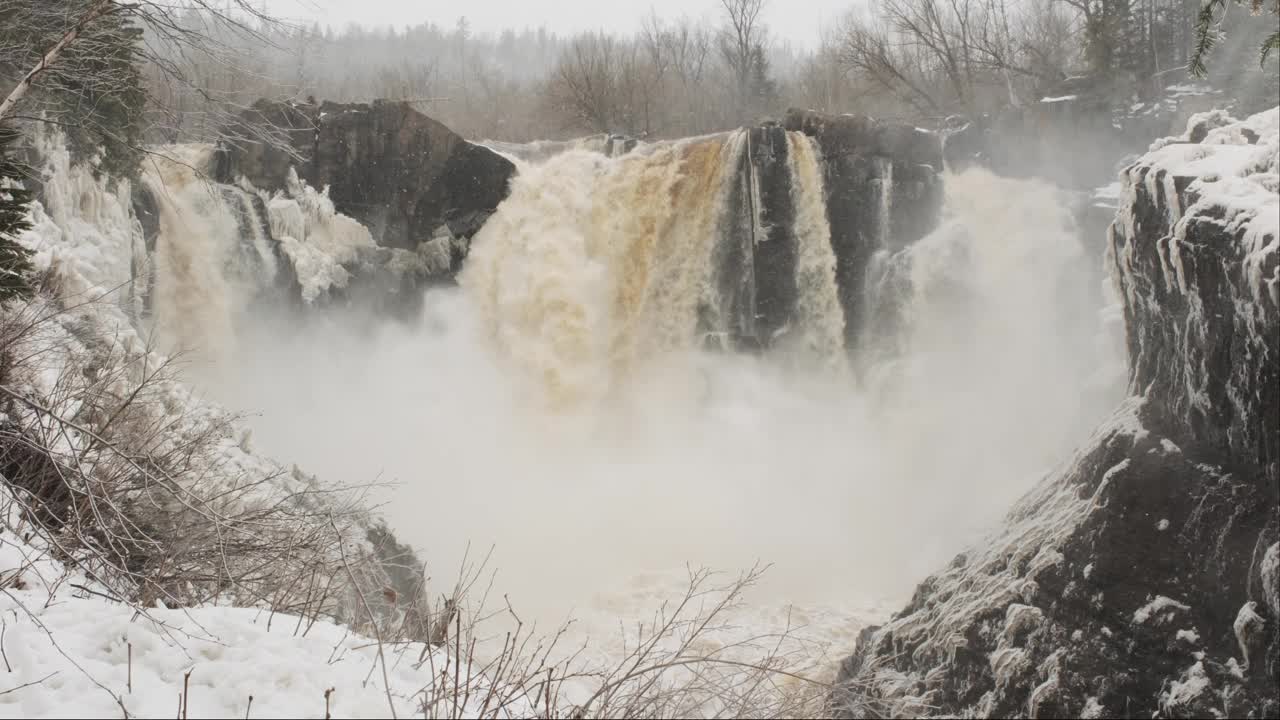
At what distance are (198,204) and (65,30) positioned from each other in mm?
13091

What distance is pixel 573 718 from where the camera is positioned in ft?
9.22

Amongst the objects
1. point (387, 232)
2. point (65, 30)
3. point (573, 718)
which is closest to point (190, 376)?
point (387, 232)

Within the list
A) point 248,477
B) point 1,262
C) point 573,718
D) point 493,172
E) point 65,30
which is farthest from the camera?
point 493,172

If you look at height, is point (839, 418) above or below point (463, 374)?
below

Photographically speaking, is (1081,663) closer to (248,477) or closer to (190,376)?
(248,477)

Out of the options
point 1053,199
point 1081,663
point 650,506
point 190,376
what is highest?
point 1053,199

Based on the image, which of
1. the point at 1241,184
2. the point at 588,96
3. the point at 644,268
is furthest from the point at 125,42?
the point at 588,96

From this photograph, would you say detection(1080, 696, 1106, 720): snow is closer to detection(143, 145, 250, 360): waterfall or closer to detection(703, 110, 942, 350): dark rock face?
detection(703, 110, 942, 350): dark rock face

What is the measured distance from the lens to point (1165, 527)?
20.5 feet

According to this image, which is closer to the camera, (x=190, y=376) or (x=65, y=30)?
(x=65, y=30)

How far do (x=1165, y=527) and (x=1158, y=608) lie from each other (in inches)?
25.6

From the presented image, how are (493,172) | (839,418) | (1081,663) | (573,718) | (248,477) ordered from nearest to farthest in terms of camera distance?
(573,718) → (1081,663) → (248,477) → (839,418) → (493,172)

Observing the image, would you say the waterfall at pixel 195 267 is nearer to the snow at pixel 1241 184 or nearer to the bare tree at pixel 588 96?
the snow at pixel 1241 184

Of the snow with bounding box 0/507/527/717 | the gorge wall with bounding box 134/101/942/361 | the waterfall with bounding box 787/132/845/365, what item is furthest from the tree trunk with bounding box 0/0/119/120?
the waterfall with bounding box 787/132/845/365
